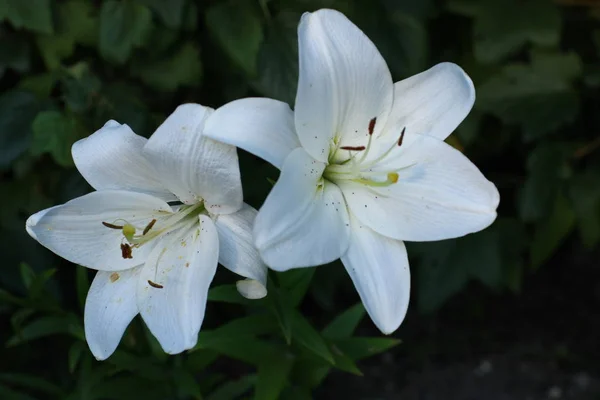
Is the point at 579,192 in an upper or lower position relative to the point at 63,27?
lower

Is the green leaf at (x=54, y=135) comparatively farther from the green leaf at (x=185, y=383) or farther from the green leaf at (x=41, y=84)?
the green leaf at (x=185, y=383)

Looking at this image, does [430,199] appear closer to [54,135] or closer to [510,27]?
[54,135]

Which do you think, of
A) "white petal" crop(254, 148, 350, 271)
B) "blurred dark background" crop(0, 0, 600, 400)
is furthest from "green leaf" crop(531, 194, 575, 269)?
"white petal" crop(254, 148, 350, 271)

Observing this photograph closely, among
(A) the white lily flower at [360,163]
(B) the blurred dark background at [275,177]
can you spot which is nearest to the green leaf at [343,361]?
(B) the blurred dark background at [275,177]

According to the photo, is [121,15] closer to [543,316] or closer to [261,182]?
[261,182]

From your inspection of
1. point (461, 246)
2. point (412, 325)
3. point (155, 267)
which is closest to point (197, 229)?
point (155, 267)

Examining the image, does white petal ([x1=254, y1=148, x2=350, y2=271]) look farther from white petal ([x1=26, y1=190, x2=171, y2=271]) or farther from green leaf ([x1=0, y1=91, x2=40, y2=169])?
green leaf ([x1=0, y1=91, x2=40, y2=169])

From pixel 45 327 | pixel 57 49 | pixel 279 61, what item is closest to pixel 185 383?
pixel 45 327
